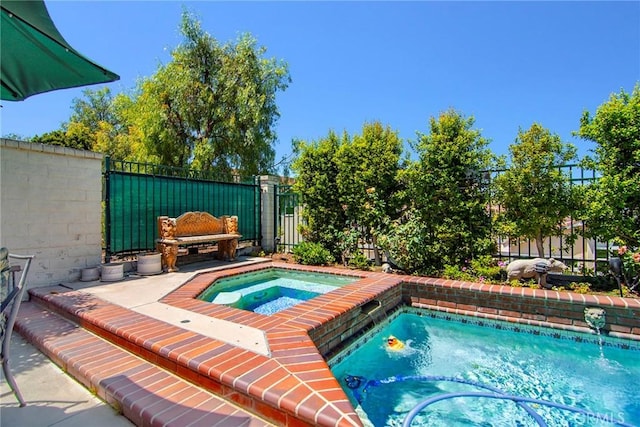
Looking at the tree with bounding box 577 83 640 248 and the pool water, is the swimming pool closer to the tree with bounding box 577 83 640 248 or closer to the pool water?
the pool water

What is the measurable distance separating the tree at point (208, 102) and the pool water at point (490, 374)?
35.7 feet

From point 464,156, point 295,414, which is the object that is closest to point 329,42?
point 464,156

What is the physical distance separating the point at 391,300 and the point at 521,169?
322 cm

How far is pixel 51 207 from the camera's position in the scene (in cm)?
494

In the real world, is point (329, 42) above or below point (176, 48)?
below

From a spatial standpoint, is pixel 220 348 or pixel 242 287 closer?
pixel 220 348

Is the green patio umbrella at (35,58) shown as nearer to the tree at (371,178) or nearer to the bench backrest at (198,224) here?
the bench backrest at (198,224)

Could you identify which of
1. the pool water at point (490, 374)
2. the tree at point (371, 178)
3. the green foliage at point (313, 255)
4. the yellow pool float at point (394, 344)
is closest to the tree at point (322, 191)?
the tree at point (371, 178)

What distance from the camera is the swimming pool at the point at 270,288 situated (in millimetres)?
4848

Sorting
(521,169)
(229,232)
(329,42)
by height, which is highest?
(329,42)

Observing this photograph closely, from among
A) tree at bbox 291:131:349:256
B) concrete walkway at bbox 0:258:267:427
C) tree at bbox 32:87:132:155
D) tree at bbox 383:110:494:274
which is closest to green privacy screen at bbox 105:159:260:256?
tree at bbox 291:131:349:256

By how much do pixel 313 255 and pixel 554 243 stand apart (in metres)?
7.10

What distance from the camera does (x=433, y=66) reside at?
8023 mm

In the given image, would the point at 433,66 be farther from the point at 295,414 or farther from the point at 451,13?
the point at 295,414
